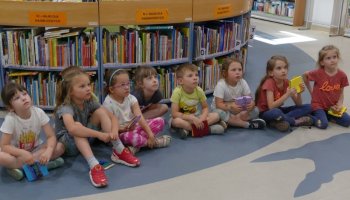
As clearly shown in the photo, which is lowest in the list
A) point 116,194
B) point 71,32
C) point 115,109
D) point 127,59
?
point 116,194

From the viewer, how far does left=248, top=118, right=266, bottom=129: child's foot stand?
11.9 feet

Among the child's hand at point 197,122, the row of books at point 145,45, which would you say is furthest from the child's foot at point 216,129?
the row of books at point 145,45

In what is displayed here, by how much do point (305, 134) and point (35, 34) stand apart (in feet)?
8.45

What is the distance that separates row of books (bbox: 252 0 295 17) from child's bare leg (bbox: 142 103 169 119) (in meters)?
6.64

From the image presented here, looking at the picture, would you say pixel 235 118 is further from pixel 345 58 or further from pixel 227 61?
pixel 345 58

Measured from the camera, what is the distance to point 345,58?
20.5 feet

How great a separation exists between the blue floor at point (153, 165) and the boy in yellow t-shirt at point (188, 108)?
10 cm

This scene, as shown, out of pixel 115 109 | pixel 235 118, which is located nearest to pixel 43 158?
pixel 115 109

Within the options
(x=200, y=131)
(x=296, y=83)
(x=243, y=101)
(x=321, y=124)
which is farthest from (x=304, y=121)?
(x=200, y=131)

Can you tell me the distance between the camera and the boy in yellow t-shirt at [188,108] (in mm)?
3430

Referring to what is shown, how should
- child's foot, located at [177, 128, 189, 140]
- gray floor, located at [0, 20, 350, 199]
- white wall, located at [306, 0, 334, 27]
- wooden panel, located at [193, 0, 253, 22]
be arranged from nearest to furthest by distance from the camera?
gray floor, located at [0, 20, 350, 199] < child's foot, located at [177, 128, 189, 140] < wooden panel, located at [193, 0, 253, 22] < white wall, located at [306, 0, 334, 27]

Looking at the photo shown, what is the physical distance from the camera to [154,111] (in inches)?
143

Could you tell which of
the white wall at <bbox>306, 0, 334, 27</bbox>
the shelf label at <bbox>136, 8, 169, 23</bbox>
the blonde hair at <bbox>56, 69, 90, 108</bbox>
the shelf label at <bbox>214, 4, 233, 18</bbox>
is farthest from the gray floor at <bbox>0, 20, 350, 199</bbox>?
the white wall at <bbox>306, 0, 334, 27</bbox>

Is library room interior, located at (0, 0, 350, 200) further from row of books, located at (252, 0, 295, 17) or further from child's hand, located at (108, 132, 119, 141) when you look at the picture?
row of books, located at (252, 0, 295, 17)
